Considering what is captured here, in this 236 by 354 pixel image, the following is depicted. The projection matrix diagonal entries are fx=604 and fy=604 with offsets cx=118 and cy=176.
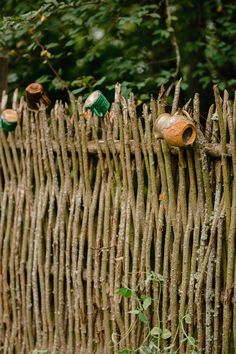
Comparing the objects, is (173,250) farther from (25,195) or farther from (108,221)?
(25,195)

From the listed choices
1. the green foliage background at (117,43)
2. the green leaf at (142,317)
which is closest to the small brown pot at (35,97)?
the green foliage background at (117,43)

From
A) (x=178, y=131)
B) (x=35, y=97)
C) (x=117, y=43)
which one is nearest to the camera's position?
(x=178, y=131)

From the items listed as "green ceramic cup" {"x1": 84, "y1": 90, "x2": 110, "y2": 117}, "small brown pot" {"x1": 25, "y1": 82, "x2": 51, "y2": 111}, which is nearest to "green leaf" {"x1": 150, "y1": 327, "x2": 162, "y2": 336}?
"green ceramic cup" {"x1": 84, "y1": 90, "x2": 110, "y2": 117}

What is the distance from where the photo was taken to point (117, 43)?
5.46 metres

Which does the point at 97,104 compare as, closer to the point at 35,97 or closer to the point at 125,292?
the point at 35,97

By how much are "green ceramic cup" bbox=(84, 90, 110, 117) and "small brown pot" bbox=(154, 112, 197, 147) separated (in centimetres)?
47

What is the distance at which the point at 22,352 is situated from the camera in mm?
3650

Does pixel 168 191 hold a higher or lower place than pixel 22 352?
higher

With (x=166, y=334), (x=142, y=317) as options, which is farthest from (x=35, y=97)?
(x=166, y=334)

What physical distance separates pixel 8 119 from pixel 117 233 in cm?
100

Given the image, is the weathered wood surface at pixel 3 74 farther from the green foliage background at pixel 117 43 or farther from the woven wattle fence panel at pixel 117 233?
the woven wattle fence panel at pixel 117 233

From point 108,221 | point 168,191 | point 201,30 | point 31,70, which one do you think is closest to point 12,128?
point 108,221

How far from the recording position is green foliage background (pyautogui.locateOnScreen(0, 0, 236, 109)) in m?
4.56

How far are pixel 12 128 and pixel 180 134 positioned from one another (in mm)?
1311
